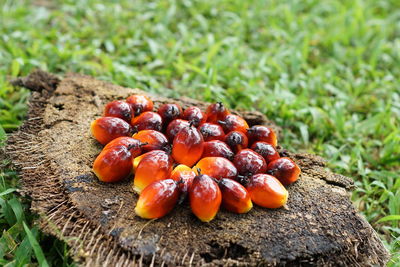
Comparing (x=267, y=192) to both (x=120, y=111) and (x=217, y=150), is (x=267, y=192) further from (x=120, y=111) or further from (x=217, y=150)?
(x=120, y=111)

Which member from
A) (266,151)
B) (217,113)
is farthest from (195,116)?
(266,151)

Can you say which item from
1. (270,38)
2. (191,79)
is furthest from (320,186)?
(270,38)

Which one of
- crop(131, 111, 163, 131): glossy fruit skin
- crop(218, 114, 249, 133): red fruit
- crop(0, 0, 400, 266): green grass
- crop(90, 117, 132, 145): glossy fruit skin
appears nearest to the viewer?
crop(90, 117, 132, 145): glossy fruit skin

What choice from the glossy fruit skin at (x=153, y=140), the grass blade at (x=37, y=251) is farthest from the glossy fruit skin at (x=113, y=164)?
the grass blade at (x=37, y=251)

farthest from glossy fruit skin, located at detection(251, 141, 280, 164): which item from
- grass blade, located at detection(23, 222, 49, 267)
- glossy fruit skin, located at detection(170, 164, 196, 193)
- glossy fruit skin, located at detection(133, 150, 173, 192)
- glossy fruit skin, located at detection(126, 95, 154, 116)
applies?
grass blade, located at detection(23, 222, 49, 267)

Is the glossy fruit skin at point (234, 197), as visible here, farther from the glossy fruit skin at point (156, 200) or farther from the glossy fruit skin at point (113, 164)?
the glossy fruit skin at point (113, 164)

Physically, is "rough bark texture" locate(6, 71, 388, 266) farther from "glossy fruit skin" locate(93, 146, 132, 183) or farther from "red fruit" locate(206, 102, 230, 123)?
"red fruit" locate(206, 102, 230, 123)
